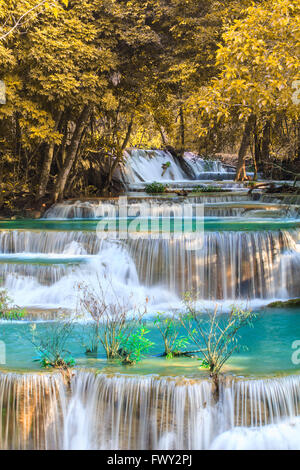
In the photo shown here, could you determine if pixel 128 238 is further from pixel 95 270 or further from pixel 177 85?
pixel 177 85

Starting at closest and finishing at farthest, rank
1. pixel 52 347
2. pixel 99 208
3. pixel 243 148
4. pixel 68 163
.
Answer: pixel 52 347, pixel 99 208, pixel 68 163, pixel 243 148

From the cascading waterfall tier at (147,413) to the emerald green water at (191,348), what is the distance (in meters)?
0.32

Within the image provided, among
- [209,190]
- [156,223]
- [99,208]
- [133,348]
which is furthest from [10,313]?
[209,190]

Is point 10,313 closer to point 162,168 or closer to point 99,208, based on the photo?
point 99,208

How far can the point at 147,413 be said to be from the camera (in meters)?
5.29

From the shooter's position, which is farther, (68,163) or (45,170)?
(68,163)

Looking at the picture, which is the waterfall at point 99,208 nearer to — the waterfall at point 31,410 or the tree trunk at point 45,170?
the tree trunk at point 45,170

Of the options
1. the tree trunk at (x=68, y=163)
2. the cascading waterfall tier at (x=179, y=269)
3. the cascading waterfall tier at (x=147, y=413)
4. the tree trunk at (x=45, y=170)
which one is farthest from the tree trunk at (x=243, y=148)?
the cascading waterfall tier at (x=147, y=413)

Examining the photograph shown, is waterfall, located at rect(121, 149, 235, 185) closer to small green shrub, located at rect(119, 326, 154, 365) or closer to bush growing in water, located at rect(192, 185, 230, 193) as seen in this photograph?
bush growing in water, located at rect(192, 185, 230, 193)

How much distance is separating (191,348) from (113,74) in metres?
11.7

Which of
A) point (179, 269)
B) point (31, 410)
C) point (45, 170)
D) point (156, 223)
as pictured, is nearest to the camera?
point (31, 410)

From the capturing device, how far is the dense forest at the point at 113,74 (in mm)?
9602

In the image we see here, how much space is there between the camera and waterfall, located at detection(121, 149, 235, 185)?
2495 centimetres
